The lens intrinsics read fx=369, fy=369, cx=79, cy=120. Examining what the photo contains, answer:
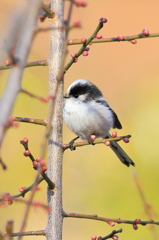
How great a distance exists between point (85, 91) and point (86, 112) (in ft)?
0.92

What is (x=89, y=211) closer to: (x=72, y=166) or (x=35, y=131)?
(x=72, y=166)

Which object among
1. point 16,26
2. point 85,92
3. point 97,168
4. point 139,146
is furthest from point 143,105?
point 16,26

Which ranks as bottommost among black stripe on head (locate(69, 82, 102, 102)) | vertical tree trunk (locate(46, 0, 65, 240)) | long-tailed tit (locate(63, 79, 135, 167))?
vertical tree trunk (locate(46, 0, 65, 240))

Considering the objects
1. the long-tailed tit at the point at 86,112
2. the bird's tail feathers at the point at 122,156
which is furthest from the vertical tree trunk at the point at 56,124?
the bird's tail feathers at the point at 122,156

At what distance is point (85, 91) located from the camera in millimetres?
3672

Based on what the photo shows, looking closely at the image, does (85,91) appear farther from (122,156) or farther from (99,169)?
(99,169)

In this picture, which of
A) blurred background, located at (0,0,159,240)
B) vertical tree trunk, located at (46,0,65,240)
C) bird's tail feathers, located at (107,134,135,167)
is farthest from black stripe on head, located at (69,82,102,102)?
vertical tree trunk, located at (46,0,65,240)

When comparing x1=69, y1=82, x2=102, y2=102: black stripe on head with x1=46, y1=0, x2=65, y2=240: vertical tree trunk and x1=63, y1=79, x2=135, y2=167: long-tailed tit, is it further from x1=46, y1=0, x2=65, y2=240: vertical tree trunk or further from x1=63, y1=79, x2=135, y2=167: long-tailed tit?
x1=46, y1=0, x2=65, y2=240: vertical tree trunk

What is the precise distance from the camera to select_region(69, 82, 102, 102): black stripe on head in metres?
3.58

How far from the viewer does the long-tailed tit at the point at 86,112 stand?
11.3 feet

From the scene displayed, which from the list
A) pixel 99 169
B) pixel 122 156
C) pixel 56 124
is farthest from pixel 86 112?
pixel 99 169

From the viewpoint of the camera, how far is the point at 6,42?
1.32 metres

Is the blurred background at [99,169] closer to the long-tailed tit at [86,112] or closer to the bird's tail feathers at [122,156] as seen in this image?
the long-tailed tit at [86,112]

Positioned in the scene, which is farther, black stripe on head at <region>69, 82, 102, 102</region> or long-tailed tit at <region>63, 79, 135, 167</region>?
black stripe on head at <region>69, 82, 102, 102</region>
